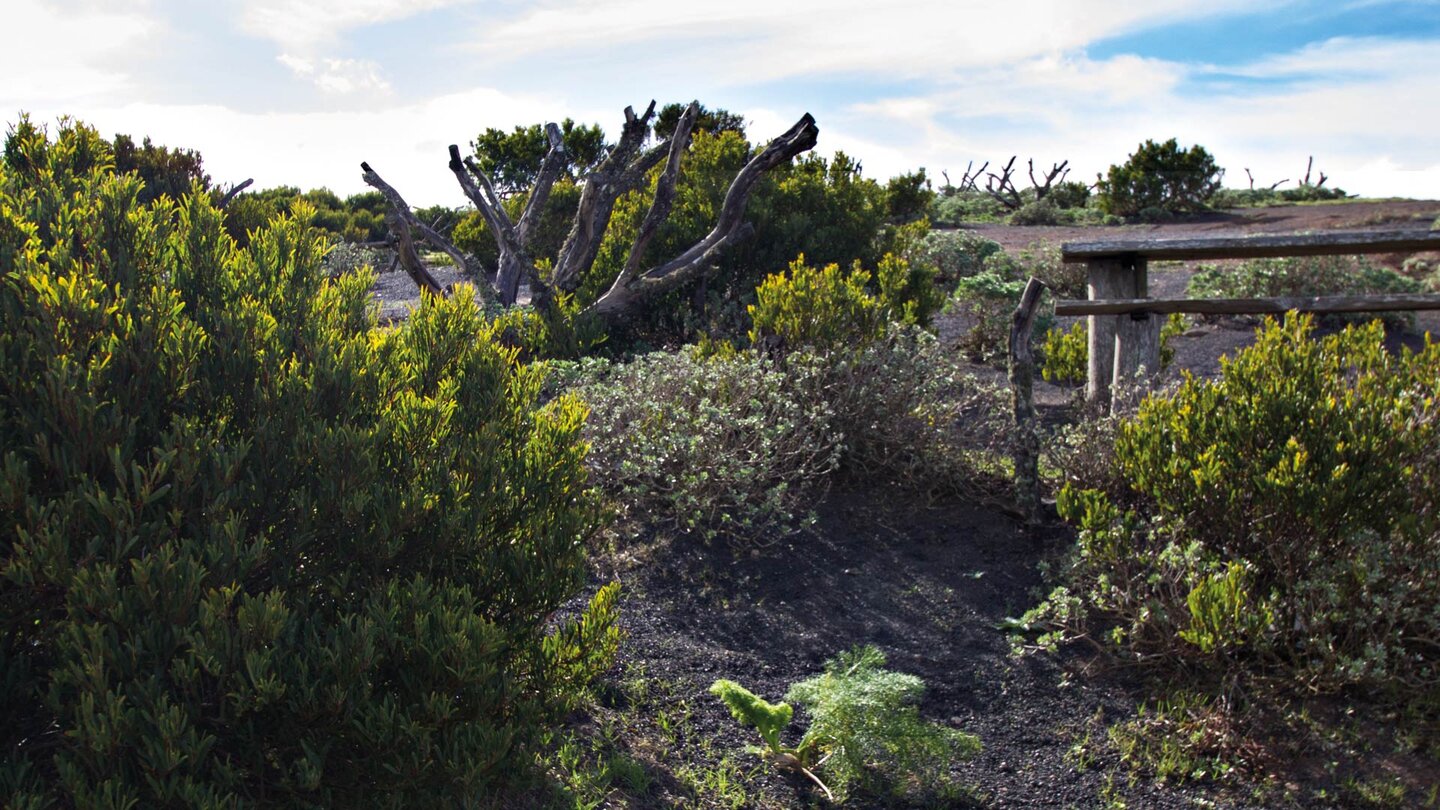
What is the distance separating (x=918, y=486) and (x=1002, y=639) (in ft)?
5.34

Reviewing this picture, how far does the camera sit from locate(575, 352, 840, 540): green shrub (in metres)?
5.50

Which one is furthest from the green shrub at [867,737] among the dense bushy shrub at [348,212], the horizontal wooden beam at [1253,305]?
the dense bushy shrub at [348,212]

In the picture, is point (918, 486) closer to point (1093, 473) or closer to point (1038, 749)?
point (1093, 473)

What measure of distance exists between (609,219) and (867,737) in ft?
24.7

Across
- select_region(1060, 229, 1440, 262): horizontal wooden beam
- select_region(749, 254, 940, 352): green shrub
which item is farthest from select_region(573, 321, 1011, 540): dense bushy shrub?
→ select_region(1060, 229, 1440, 262): horizontal wooden beam

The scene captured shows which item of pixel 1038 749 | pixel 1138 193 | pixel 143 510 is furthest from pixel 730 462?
pixel 1138 193

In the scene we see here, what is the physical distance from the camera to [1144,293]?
711cm

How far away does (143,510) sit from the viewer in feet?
7.67

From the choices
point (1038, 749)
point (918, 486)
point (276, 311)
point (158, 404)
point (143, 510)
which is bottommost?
point (1038, 749)

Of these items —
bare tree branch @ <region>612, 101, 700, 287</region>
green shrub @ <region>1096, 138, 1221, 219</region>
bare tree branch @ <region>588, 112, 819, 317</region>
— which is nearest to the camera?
bare tree branch @ <region>588, 112, 819, 317</region>

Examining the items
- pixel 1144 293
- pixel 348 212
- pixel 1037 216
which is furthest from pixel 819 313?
pixel 1037 216

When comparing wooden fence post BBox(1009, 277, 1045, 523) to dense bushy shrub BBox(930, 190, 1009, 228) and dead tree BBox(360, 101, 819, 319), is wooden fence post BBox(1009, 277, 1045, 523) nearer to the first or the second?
dead tree BBox(360, 101, 819, 319)

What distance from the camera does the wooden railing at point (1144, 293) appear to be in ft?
21.4

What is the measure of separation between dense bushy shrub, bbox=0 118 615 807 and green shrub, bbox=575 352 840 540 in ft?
7.79
